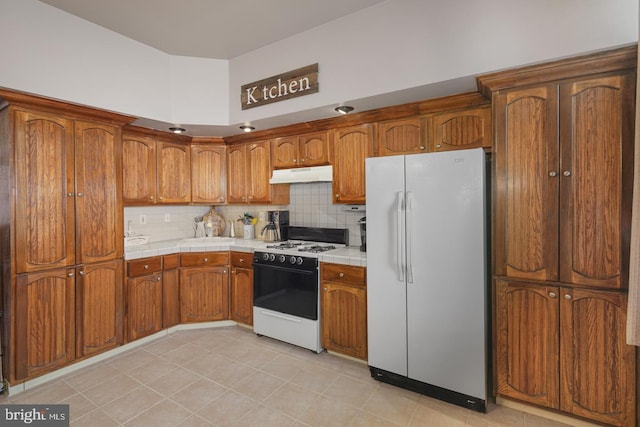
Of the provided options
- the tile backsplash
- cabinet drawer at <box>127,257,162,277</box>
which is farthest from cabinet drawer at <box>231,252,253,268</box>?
cabinet drawer at <box>127,257,162,277</box>

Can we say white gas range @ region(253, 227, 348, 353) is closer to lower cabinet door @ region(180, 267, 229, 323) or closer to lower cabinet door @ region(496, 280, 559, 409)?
lower cabinet door @ region(180, 267, 229, 323)

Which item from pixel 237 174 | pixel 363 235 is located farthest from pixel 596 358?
pixel 237 174

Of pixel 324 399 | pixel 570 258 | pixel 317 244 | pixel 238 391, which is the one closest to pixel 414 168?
pixel 570 258

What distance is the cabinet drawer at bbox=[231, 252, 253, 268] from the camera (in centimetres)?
343

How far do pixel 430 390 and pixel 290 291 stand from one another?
1437mm

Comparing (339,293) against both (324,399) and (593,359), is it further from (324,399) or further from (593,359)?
(593,359)

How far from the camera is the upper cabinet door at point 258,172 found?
365 centimetres

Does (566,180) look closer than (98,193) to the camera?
Yes

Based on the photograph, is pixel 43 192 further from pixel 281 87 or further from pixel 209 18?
pixel 281 87

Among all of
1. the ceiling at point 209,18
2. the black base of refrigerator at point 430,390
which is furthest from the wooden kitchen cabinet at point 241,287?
the ceiling at point 209,18

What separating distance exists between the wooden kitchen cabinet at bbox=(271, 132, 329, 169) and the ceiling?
3.13 feet

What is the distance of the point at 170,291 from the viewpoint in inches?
134

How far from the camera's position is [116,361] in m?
2.86

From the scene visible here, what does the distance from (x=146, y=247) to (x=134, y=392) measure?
1.47 m
